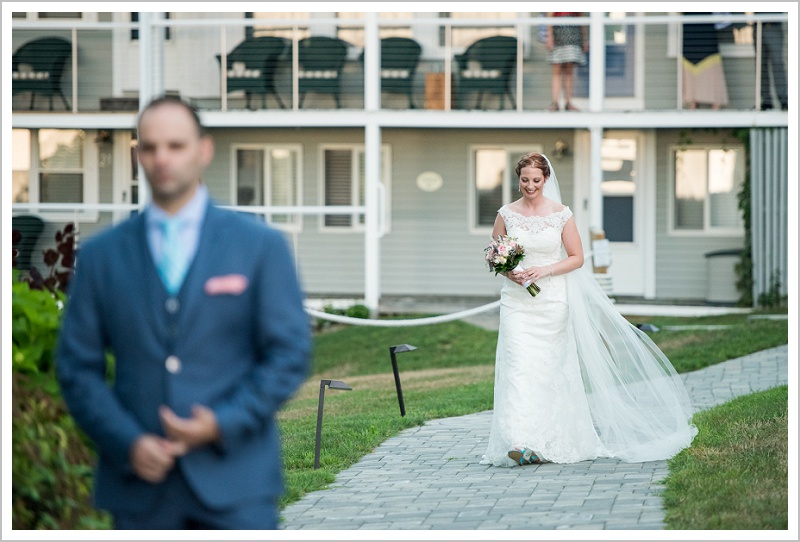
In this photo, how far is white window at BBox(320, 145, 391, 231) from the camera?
2277 cm

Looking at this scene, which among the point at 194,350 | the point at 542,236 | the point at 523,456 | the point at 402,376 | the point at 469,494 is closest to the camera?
the point at 194,350

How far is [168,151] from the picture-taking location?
3.10m

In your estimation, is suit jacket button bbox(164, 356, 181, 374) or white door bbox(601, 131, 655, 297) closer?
suit jacket button bbox(164, 356, 181, 374)

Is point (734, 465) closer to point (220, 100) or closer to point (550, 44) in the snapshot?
point (550, 44)

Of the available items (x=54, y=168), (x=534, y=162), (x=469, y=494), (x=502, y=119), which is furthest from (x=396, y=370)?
(x=54, y=168)

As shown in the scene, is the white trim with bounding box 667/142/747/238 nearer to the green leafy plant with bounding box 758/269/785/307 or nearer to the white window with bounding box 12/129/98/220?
the green leafy plant with bounding box 758/269/785/307

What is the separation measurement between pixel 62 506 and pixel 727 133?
733 inches

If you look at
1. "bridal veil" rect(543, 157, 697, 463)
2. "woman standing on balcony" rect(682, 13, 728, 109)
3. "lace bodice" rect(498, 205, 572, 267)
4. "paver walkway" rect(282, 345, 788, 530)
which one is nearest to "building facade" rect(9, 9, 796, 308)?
"woman standing on balcony" rect(682, 13, 728, 109)

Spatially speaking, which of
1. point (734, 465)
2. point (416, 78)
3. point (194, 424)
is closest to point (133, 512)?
point (194, 424)

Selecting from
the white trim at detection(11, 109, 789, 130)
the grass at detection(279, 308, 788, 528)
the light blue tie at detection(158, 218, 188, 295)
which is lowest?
the grass at detection(279, 308, 788, 528)

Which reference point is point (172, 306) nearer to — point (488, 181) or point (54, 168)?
point (488, 181)

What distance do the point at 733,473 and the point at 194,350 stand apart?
4.52 meters

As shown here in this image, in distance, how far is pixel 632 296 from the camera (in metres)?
21.8

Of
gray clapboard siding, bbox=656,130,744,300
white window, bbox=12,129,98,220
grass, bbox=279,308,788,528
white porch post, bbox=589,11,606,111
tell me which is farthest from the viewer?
white window, bbox=12,129,98,220
